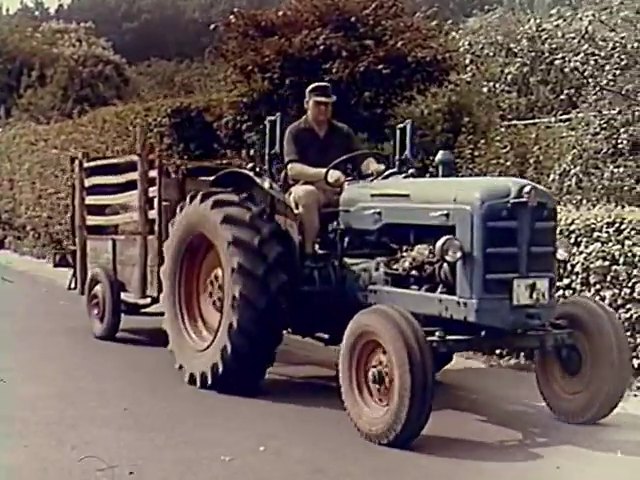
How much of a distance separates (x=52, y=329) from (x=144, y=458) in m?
5.29

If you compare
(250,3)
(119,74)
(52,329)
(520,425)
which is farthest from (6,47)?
(520,425)

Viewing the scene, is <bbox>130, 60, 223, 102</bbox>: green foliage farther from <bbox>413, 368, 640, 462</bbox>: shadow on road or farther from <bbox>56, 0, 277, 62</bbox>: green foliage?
<bbox>413, 368, 640, 462</bbox>: shadow on road

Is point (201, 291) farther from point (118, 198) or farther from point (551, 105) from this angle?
point (551, 105)

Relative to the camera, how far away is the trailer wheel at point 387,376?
6.54m

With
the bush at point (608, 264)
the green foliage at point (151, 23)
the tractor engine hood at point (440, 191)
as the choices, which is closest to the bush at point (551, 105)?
the bush at point (608, 264)

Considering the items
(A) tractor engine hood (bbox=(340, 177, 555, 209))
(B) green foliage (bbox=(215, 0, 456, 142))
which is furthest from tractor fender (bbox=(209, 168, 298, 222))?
(B) green foliage (bbox=(215, 0, 456, 142))

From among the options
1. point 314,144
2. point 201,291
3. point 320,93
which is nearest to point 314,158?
point 314,144

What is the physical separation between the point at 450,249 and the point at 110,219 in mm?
4852

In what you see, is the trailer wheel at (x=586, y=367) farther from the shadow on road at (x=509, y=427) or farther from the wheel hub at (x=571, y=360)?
the shadow on road at (x=509, y=427)

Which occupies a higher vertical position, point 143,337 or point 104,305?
point 104,305

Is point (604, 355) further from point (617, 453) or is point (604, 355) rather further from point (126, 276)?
point (126, 276)

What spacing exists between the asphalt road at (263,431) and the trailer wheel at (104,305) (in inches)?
35.5

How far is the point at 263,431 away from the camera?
7184 millimetres

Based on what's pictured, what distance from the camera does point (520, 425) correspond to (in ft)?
24.4
